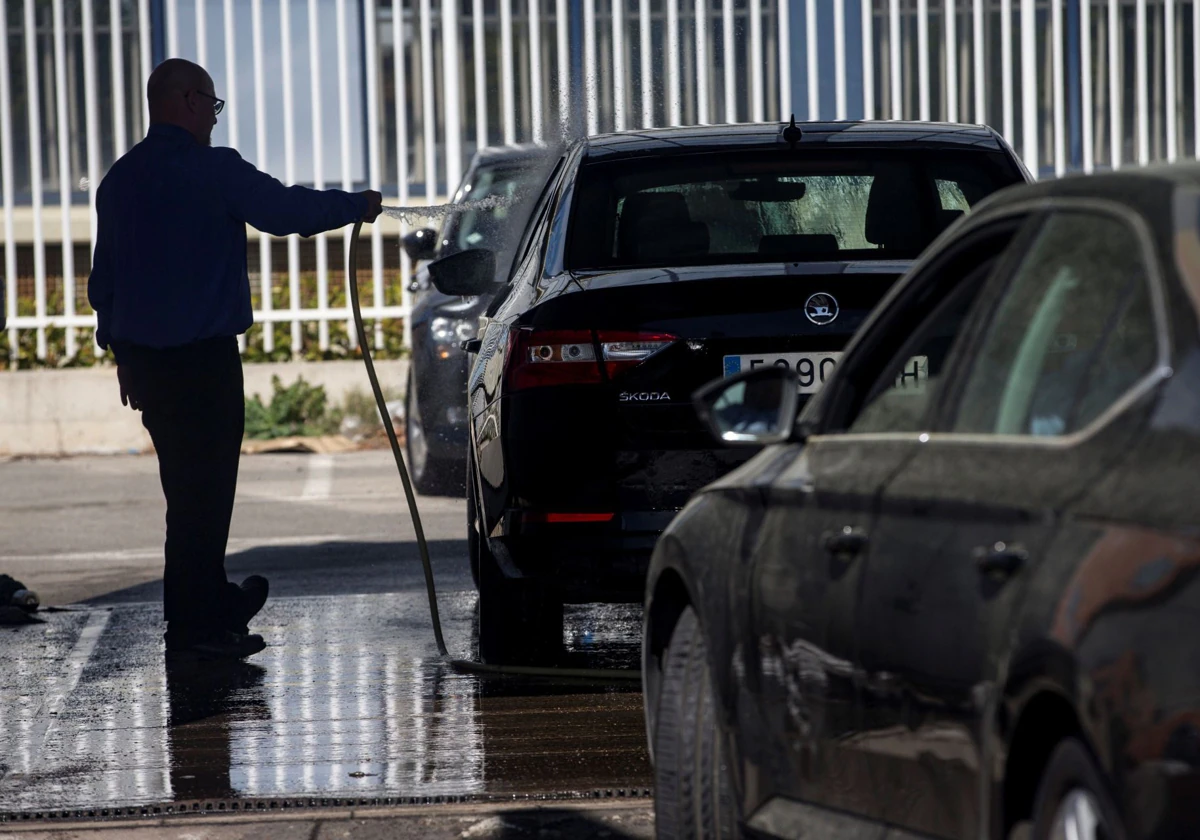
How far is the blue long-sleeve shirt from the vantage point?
7.18m

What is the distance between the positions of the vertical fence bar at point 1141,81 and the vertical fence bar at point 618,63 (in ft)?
13.4

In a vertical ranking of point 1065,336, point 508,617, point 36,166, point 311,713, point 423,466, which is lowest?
point 423,466

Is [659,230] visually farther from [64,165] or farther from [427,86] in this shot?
[64,165]

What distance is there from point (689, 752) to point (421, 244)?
8.43 m

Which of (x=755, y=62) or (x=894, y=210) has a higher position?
(x=755, y=62)

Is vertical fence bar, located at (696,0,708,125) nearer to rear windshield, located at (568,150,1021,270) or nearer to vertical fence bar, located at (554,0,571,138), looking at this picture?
vertical fence bar, located at (554,0,571,138)

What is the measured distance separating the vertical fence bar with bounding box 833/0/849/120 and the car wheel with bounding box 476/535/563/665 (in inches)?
424

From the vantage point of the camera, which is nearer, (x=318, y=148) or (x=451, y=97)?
(x=318, y=148)

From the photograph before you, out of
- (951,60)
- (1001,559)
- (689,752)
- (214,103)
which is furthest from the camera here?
(951,60)

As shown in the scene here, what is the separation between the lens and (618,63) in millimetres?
16844

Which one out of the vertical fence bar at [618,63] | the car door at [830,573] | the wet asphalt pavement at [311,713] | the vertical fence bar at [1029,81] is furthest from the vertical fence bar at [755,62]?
the car door at [830,573]

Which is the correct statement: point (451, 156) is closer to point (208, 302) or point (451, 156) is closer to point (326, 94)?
point (326, 94)

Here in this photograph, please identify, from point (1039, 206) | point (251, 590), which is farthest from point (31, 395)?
point (1039, 206)

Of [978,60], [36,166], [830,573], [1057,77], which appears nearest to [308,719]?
[830,573]
